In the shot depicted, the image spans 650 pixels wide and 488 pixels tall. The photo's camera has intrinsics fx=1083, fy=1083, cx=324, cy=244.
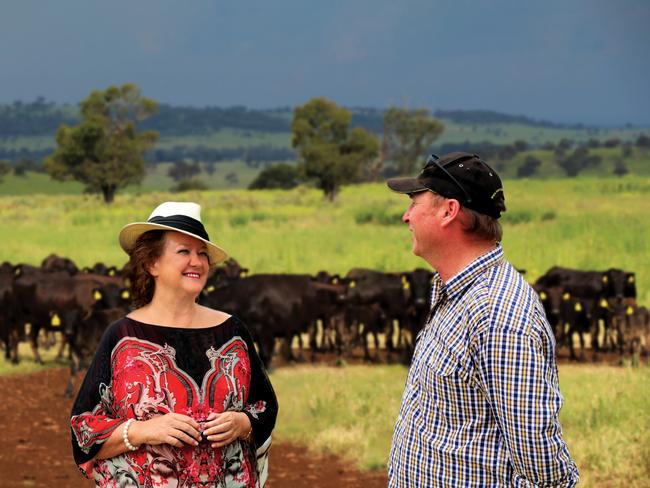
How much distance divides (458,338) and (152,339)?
4.30 feet

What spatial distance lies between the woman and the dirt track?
579 cm

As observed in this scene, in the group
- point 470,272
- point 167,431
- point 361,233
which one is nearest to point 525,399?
point 470,272

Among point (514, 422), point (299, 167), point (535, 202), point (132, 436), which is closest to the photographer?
point (514, 422)

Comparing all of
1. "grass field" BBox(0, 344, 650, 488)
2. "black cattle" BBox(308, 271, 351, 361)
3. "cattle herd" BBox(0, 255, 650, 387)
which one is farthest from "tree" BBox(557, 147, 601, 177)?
"grass field" BBox(0, 344, 650, 488)

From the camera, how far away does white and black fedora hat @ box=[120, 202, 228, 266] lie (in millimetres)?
4184

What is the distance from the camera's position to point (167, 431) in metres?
3.95

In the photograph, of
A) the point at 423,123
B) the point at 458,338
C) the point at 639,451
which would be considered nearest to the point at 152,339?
the point at 458,338

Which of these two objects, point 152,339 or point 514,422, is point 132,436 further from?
point 514,422

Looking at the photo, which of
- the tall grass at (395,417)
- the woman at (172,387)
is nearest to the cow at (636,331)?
the tall grass at (395,417)

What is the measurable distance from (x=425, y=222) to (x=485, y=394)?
60 cm

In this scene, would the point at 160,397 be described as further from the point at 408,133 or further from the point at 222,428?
the point at 408,133

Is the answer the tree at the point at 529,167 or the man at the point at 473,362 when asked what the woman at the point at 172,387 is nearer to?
the man at the point at 473,362

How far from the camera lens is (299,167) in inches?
2985

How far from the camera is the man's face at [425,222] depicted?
11.7 ft
